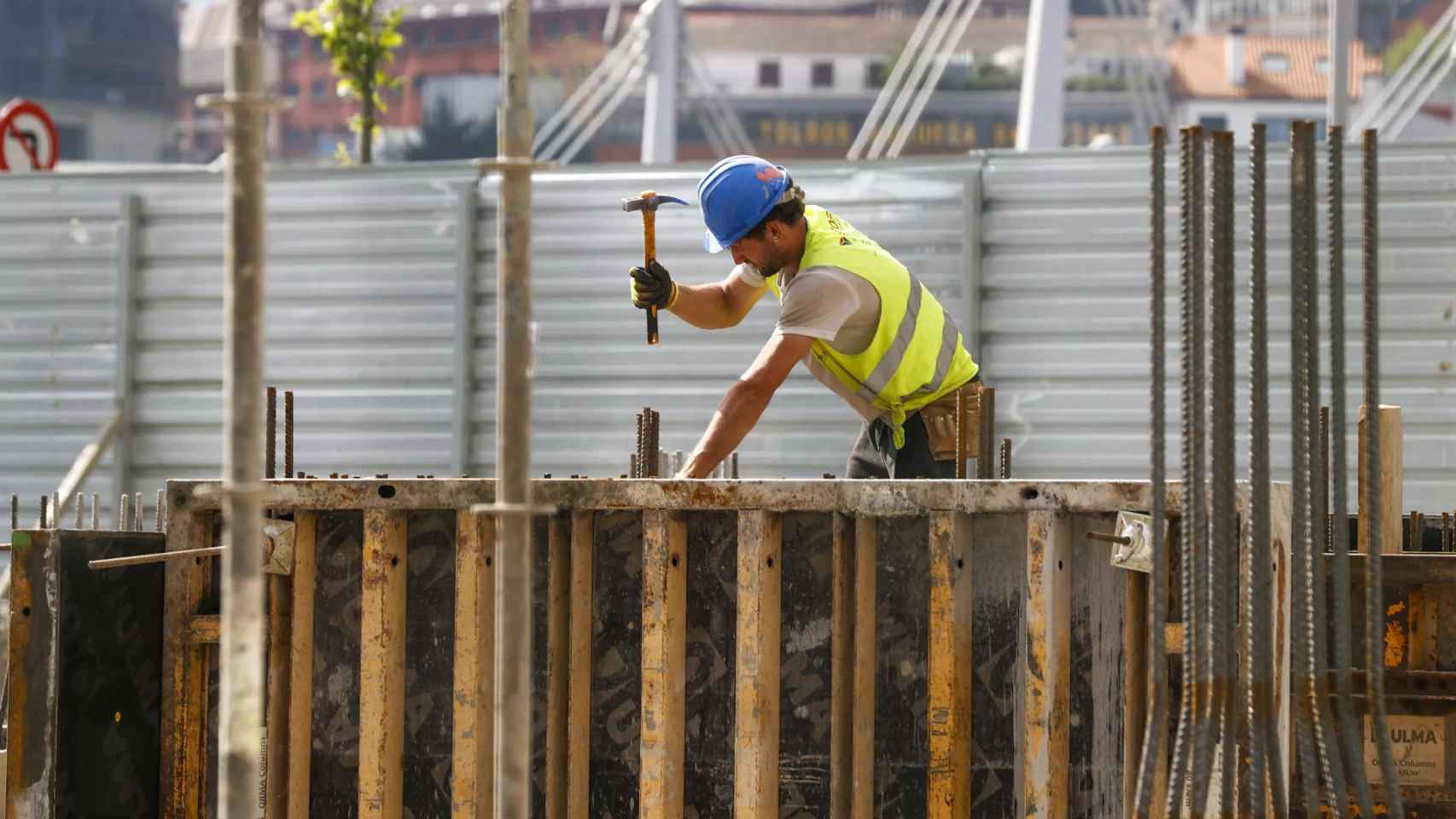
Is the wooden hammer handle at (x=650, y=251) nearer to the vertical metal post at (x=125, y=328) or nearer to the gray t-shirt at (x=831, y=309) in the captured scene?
the gray t-shirt at (x=831, y=309)

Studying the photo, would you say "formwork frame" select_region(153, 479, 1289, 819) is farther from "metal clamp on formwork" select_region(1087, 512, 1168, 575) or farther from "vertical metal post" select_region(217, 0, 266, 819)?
"vertical metal post" select_region(217, 0, 266, 819)

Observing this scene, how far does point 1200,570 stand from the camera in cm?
456

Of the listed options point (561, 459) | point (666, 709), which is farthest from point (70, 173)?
point (666, 709)

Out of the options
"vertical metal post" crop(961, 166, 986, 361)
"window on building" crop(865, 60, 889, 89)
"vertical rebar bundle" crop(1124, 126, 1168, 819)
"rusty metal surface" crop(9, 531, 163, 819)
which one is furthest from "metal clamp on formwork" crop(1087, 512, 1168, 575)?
"window on building" crop(865, 60, 889, 89)

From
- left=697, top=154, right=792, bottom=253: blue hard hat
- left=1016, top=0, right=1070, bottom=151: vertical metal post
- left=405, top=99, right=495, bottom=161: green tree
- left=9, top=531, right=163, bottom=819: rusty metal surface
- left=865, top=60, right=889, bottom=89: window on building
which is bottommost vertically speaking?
left=9, top=531, right=163, bottom=819: rusty metal surface

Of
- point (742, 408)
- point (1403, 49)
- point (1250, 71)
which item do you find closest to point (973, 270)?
point (742, 408)

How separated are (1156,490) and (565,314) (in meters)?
8.39

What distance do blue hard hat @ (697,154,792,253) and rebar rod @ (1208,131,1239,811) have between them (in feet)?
6.77

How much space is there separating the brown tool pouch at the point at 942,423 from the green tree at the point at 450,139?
53946 mm

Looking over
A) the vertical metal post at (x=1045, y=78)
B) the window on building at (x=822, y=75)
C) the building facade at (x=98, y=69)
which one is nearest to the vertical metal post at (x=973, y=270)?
the vertical metal post at (x=1045, y=78)

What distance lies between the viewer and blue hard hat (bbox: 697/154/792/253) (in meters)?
6.36

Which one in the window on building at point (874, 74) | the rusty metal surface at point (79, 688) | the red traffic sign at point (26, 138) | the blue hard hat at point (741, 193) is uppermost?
the window on building at point (874, 74)

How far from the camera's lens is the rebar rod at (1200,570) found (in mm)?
4492

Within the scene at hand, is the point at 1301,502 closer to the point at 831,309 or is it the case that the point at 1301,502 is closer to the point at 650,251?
the point at 831,309
